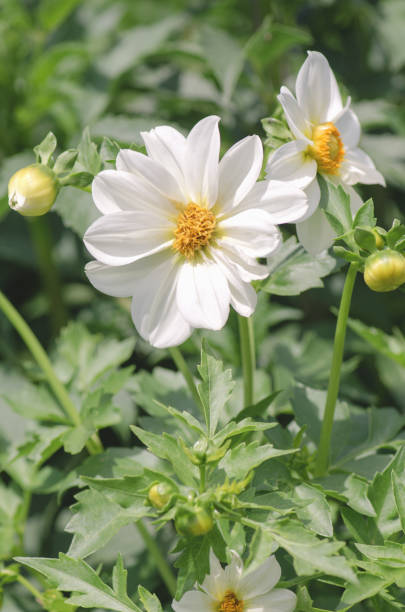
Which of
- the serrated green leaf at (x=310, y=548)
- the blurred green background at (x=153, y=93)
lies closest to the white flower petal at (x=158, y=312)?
the serrated green leaf at (x=310, y=548)

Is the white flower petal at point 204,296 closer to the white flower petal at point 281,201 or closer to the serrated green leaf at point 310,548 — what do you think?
the white flower petal at point 281,201

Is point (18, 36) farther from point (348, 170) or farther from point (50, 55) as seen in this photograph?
point (348, 170)

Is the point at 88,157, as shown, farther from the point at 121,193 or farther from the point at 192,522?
the point at 192,522

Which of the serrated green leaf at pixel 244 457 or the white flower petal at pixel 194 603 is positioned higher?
the serrated green leaf at pixel 244 457

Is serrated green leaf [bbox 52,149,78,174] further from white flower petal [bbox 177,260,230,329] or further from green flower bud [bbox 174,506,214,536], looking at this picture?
green flower bud [bbox 174,506,214,536]

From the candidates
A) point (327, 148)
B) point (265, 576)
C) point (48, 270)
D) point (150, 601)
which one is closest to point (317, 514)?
point (265, 576)

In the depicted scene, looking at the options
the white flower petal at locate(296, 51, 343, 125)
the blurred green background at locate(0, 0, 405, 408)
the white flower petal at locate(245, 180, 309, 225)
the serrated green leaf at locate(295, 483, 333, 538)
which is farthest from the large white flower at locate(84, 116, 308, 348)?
the blurred green background at locate(0, 0, 405, 408)

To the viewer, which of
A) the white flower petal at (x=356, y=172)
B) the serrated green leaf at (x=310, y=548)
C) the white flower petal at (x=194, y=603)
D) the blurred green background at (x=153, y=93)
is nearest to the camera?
the serrated green leaf at (x=310, y=548)
